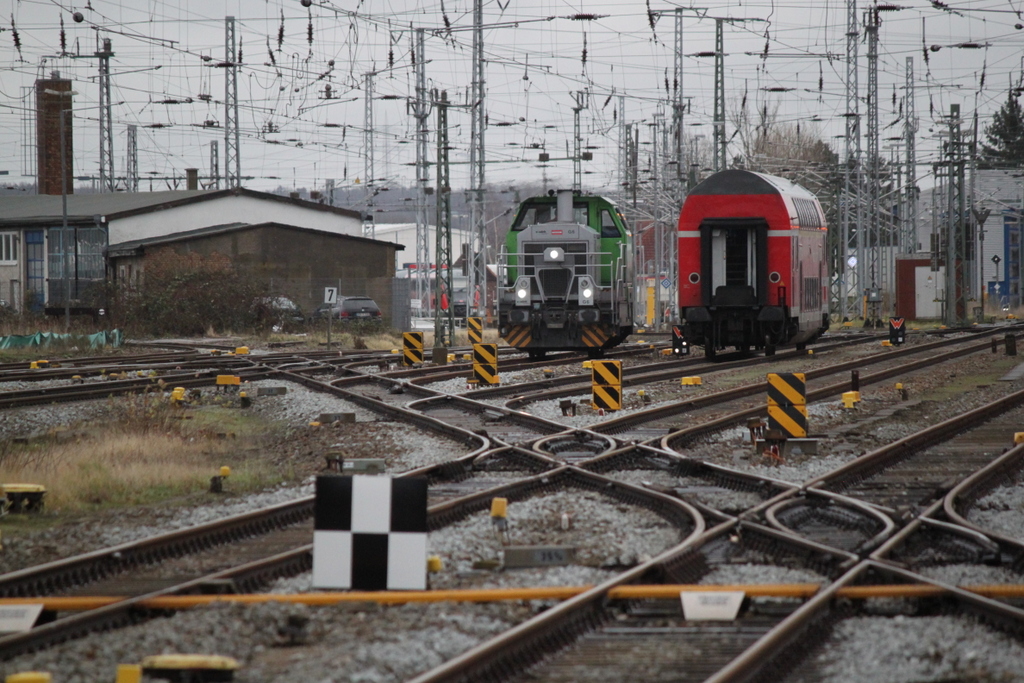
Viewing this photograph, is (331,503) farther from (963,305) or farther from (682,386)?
(963,305)

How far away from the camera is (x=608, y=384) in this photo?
49.3 ft

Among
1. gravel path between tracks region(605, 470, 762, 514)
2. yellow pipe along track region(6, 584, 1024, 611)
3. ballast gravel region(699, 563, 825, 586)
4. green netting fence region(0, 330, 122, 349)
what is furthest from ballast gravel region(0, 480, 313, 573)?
green netting fence region(0, 330, 122, 349)

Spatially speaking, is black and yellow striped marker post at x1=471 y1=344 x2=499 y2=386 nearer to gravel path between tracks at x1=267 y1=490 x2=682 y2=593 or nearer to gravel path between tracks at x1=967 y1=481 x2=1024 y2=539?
gravel path between tracks at x1=267 y1=490 x2=682 y2=593

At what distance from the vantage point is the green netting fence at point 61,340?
3288cm

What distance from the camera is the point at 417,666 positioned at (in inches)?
193

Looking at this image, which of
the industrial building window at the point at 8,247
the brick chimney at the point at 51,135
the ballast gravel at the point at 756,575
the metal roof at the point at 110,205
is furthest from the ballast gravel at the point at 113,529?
the brick chimney at the point at 51,135

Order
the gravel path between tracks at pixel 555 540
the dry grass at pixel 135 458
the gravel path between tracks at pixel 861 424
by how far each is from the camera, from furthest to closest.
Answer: the gravel path between tracks at pixel 861 424
the dry grass at pixel 135 458
the gravel path between tracks at pixel 555 540

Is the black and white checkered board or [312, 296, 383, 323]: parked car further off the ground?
[312, 296, 383, 323]: parked car

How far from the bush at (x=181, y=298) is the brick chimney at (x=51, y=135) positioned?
15.2 metres

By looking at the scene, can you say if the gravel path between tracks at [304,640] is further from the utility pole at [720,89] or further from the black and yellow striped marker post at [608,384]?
the utility pole at [720,89]

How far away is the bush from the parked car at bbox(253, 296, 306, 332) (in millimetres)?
264

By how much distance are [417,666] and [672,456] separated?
614 centimetres

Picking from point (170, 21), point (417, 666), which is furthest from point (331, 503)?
point (170, 21)

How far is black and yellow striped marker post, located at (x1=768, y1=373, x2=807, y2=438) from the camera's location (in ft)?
39.0
